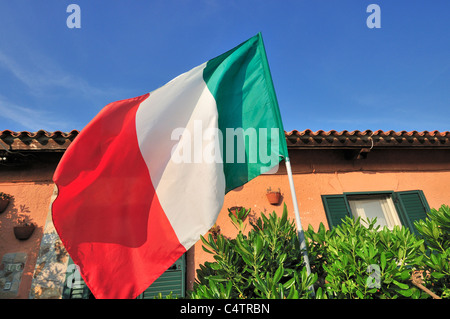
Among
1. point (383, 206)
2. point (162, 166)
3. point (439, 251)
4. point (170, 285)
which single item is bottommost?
point (439, 251)

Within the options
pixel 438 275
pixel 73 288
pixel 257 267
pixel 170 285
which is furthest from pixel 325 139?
pixel 73 288

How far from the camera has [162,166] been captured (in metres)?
2.18

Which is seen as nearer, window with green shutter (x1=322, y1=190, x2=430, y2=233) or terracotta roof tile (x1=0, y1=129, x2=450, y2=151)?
terracotta roof tile (x1=0, y1=129, x2=450, y2=151)

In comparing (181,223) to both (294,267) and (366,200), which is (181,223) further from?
(366,200)

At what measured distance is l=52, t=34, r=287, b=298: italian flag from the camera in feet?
6.08

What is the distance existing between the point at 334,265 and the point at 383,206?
12.5 ft

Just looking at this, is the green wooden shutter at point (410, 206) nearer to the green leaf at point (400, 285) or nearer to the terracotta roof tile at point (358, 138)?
the terracotta roof tile at point (358, 138)

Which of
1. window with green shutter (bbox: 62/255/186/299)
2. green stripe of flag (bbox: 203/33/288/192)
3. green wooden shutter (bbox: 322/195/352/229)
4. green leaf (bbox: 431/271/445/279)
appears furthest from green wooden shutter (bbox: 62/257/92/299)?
green leaf (bbox: 431/271/445/279)

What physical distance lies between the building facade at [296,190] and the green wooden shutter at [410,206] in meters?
0.02

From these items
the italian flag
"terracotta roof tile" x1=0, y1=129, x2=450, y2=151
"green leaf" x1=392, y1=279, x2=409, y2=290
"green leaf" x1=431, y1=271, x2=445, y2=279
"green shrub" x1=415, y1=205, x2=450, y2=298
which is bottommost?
"green leaf" x1=392, y1=279, x2=409, y2=290

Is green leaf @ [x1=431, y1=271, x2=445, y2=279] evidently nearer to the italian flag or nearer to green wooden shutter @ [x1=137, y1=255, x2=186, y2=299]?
the italian flag

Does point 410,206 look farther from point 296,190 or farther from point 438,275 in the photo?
point 438,275

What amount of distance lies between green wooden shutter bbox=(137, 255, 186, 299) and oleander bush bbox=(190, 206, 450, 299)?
1.64 meters
